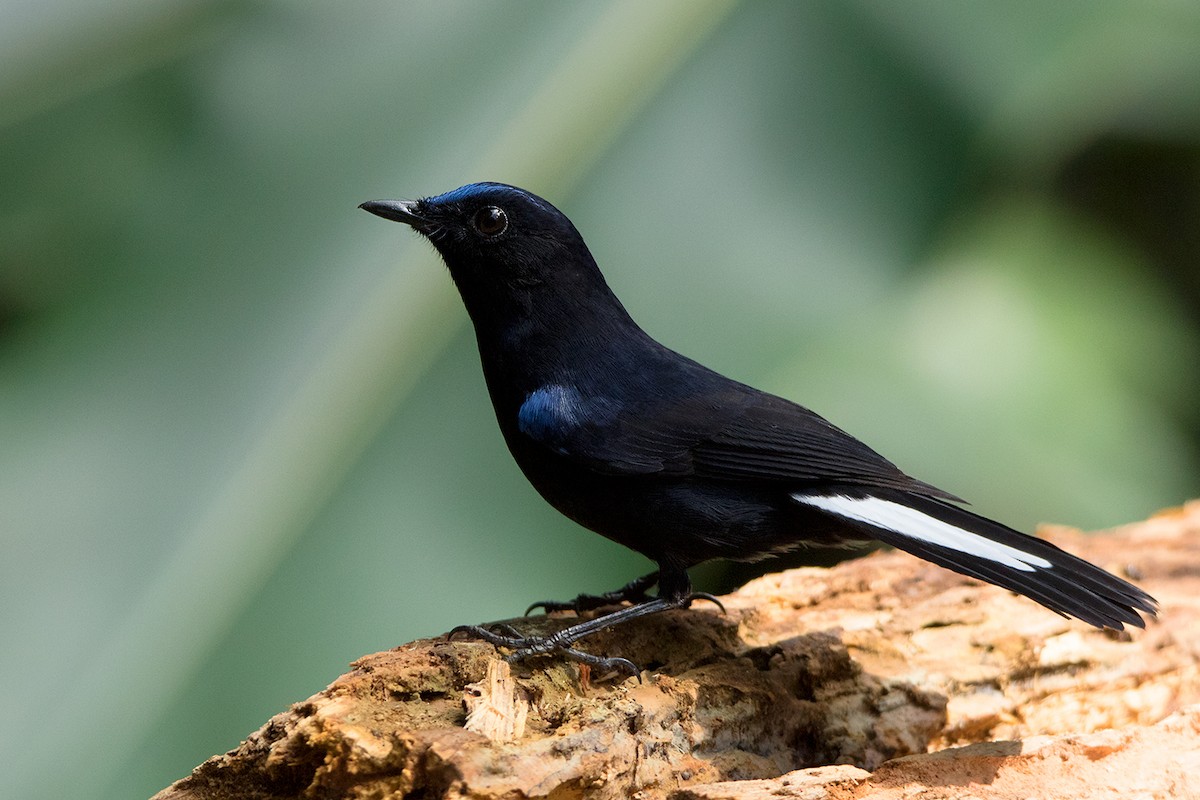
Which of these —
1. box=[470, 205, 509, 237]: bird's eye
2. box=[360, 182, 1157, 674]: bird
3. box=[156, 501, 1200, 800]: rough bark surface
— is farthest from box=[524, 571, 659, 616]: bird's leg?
box=[470, 205, 509, 237]: bird's eye

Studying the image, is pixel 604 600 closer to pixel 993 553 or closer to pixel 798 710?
pixel 798 710

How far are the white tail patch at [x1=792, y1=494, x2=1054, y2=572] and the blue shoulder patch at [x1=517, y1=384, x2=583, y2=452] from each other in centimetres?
62

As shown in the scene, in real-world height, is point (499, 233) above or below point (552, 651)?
above

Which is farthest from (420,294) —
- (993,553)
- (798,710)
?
(993,553)

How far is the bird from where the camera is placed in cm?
279

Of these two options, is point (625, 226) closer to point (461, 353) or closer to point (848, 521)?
point (461, 353)

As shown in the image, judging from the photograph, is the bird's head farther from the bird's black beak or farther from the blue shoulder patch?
the blue shoulder patch

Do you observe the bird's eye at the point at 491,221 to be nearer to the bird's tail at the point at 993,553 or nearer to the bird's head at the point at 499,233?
the bird's head at the point at 499,233

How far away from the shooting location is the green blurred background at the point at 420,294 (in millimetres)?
3697

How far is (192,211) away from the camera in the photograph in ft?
13.8

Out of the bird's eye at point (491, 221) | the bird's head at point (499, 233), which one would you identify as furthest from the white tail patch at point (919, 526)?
the bird's eye at point (491, 221)

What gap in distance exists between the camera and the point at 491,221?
3.30m

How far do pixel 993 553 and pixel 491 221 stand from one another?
1.60 metres

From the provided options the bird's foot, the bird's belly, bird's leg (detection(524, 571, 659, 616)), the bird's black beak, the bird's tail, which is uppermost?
the bird's black beak
